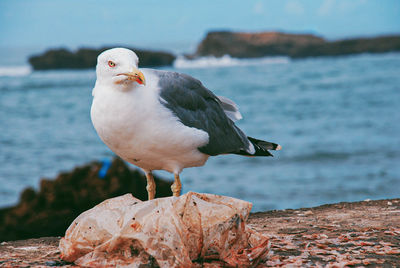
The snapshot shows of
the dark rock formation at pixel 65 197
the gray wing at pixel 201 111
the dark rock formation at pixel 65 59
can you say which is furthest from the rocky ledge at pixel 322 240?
the dark rock formation at pixel 65 59

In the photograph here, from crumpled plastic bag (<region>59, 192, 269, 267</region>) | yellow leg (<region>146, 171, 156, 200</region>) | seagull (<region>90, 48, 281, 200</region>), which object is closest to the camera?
crumpled plastic bag (<region>59, 192, 269, 267</region>)

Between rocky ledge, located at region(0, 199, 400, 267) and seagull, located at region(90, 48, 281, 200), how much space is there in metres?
0.82

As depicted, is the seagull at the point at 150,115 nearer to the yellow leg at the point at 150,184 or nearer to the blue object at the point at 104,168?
the yellow leg at the point at 150,184

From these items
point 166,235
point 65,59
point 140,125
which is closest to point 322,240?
point 166,235

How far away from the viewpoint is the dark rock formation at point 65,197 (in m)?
6.25

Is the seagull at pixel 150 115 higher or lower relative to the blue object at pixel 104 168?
higher

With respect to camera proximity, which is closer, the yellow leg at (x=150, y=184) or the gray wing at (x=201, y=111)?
the gray wing at (x=201, y=111)

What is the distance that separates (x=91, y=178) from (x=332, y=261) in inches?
146

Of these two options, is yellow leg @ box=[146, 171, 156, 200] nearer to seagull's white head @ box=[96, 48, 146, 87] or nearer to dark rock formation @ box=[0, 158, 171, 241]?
seagull's white head @ box=[96, 48, 146, 87]

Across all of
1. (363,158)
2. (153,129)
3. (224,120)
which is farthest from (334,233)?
(363,158)

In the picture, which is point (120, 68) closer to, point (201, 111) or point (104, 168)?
point (201, 111)

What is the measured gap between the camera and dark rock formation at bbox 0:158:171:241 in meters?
6.25

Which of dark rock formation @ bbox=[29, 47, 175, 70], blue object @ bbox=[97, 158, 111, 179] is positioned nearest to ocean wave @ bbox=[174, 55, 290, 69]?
dark rock formation @ bbox=[29, 47, 175, 70]

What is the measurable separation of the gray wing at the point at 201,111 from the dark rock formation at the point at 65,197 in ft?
6.82
